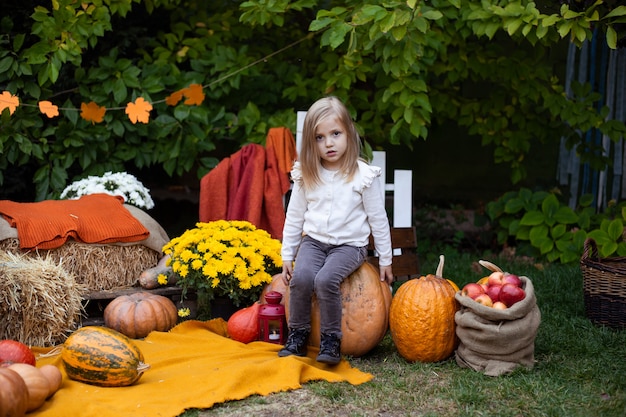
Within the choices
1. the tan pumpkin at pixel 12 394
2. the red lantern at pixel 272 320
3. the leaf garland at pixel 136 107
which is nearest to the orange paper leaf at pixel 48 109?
the leaf garland at pixel 136 107

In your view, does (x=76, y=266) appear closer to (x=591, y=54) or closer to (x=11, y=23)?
(x=11, y=23)

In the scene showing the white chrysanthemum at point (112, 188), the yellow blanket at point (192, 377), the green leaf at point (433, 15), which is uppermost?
the green leaf at point (433, 15)

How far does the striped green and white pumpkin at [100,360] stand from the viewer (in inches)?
142

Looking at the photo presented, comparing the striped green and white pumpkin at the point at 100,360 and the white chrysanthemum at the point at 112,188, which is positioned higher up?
the white chrysanthemum at the point at 112,188

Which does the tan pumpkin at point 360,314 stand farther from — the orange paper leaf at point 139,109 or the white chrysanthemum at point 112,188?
the orange paper leaf at point 139,109

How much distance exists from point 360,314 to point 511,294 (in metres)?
0.85

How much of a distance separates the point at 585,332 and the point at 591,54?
395 cm

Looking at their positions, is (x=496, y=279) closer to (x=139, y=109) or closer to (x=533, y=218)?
(x=533, y=218)

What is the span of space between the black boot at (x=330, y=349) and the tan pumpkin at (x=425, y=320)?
34 centimetres

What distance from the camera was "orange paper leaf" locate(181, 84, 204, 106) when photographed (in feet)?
20.3

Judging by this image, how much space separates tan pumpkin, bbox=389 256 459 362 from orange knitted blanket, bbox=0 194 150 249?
2.09 m

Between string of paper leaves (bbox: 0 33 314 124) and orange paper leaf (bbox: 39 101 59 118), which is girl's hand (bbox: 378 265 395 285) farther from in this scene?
orange paper leaf (bbox: 39 101 59 118)

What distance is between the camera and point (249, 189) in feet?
19.5

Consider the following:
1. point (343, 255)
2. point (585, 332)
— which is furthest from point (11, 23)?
point (585, 332)
